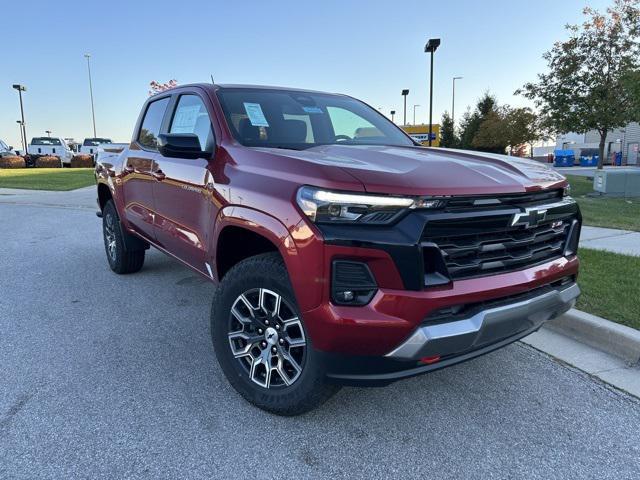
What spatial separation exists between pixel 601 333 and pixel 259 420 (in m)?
2.57

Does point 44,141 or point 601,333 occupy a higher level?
point 44,141

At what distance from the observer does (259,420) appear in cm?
272

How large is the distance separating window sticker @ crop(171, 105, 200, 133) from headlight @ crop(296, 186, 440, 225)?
1856mm

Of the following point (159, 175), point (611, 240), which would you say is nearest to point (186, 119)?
point (159, 175)

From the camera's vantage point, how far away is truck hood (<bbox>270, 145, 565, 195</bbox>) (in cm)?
227

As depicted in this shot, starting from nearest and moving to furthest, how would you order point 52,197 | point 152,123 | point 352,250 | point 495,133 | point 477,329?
point 352,250
point 477,329
point 152,123
point 52,197
point 495,133

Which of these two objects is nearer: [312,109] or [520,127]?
[312,109]

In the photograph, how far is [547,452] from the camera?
2.45 metres

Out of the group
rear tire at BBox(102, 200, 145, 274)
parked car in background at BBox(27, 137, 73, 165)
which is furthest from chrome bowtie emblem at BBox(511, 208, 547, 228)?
parked car in background at BBox(27, 137, 73, 165)

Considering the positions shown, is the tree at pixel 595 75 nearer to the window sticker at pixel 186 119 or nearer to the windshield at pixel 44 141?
the window sticker at pixel 186 119

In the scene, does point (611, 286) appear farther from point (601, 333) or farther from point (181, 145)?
point (181, 145)

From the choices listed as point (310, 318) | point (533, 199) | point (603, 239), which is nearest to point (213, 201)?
point (310, 318)

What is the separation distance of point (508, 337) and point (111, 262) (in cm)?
475

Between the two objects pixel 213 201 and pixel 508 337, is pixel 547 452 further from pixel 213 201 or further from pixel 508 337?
pixel 213 201
